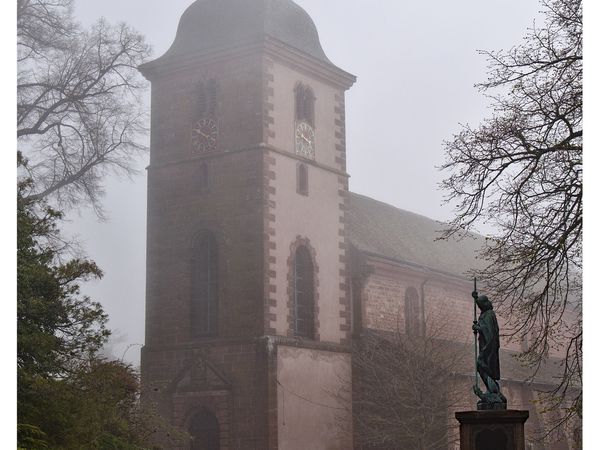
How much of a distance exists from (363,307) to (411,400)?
360cm

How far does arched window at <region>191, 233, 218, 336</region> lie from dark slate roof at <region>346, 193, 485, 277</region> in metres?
4.58

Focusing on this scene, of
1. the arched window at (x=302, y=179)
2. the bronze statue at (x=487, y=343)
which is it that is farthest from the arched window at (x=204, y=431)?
the bronze statue at (x=487, y=343)

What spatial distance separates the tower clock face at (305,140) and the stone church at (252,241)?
5 centimetres

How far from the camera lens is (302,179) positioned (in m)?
32.5

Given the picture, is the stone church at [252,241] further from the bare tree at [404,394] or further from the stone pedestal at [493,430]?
the stone pedestal at [493,430]

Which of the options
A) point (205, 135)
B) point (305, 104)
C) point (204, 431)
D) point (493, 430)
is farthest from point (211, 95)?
point (493, 430)

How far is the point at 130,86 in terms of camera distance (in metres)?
30.2

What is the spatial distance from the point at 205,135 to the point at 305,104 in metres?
3.02

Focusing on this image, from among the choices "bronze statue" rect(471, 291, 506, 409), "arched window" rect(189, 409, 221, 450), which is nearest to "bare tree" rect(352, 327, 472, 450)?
"arched window" rect(189, 409, 221, 450)

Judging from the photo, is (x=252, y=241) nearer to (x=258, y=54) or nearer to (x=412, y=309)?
(x=258, y=54)

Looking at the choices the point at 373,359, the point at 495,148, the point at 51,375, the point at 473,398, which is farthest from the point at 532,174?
the point at 473,398

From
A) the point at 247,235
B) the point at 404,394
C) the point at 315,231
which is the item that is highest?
the point at 315,231

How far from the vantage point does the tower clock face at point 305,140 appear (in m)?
32.6

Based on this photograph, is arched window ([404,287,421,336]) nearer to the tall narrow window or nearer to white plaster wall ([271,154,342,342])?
white plaster wall ([271,154,342,342])
